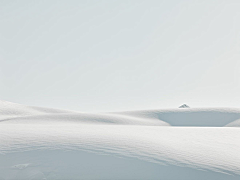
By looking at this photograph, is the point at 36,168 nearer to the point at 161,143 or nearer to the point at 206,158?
the point at 161,143

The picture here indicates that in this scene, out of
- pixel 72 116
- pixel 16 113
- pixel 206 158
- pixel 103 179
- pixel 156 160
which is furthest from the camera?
pixel 16 113

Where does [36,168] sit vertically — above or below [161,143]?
below

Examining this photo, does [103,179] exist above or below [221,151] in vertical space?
below

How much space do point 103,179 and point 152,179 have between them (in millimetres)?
1399

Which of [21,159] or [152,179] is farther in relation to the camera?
[21,159]

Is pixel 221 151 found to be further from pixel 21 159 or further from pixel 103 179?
pixel 21 159

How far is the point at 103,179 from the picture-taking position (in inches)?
298

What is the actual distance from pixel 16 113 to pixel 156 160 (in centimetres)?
2688

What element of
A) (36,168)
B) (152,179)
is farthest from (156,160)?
(36,168)

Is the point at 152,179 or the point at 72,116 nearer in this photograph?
the point at 152,179

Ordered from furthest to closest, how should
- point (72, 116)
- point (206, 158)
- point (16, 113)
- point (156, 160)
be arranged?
1. point (16, 113)
2. point (72, 116)
3. point (206, 158)
4. point (156, 160)

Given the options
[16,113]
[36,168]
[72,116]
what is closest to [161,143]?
[36,168]

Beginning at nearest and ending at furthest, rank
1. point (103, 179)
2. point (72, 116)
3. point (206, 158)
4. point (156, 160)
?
point (103, 179)
point (156, 160)
point (206, 158)
point (72, 116)

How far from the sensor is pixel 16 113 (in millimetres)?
31812
